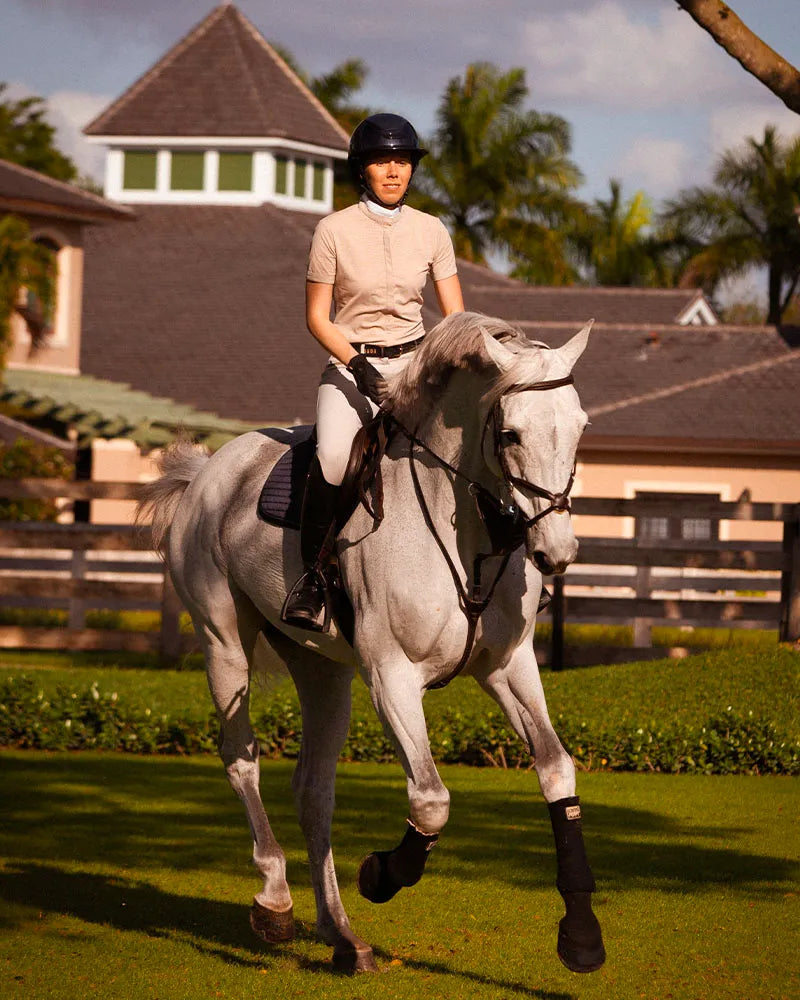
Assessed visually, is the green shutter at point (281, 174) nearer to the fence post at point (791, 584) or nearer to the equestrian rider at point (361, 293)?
the fence post at point (791, 584)

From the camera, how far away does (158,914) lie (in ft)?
25.2

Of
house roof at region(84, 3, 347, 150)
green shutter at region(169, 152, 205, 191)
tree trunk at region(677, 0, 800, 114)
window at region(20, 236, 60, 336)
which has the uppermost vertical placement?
house roof at region(84, 3, 347, 150)

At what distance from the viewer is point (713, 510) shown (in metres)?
16.0

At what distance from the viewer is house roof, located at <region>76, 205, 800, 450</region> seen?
29.3m

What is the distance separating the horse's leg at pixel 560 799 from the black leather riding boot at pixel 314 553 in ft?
2.63

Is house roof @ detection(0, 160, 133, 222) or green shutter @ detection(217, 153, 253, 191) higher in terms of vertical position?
green shutter @ detection(217, 153, 253, 191)

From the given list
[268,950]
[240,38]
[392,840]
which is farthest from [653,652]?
[240,38]

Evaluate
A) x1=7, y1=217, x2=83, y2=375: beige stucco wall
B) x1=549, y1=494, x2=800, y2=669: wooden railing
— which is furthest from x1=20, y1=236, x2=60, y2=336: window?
x1=549, y1=494, x2=800, y2=669: wooden railing

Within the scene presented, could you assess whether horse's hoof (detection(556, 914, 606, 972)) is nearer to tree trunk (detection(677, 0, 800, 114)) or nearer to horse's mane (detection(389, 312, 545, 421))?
horse's mane (detection(389, 312, 545, 421))

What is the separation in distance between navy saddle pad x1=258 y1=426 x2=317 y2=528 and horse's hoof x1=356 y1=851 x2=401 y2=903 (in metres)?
→ 1.51

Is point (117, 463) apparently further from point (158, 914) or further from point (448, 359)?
point (448, 359)

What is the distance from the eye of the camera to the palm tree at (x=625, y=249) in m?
57.1

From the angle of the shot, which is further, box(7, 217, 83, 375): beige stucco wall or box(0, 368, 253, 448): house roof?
box(7, 217, 83, 375): beige stucco wall

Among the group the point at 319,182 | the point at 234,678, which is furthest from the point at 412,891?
the point at 319,182
